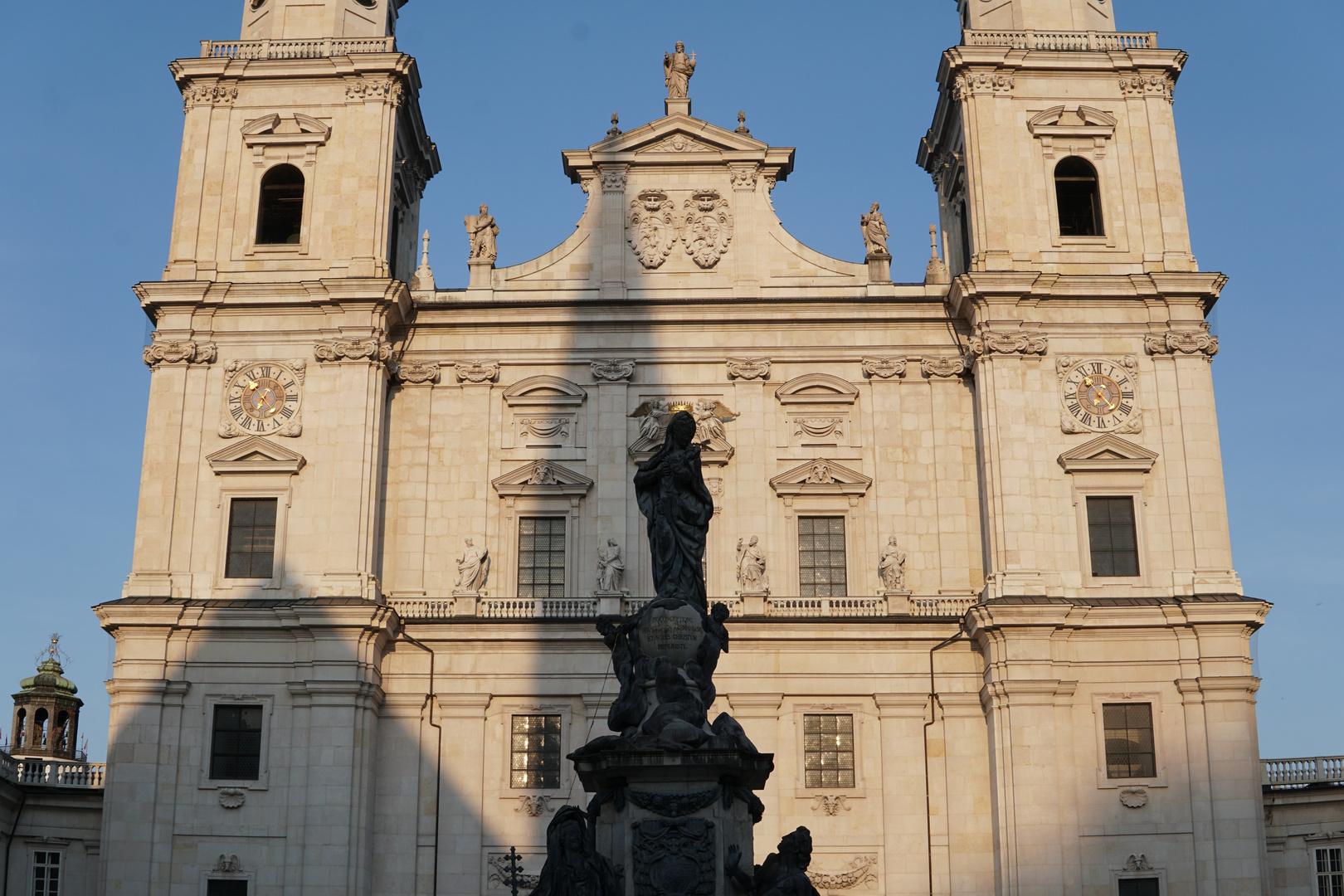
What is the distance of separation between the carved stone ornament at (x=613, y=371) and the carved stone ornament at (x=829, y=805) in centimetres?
955

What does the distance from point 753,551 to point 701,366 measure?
4378 mm

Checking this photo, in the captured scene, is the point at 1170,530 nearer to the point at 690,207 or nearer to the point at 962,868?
the point at 962,868

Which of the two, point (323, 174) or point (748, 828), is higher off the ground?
point (323, 174)

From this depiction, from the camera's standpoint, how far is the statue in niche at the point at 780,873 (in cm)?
1543

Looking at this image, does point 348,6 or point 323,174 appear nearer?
point 323,174

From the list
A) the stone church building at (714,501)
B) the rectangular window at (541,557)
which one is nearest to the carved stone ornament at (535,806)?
the stone church building at (714,501)

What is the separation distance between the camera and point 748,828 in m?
16.0

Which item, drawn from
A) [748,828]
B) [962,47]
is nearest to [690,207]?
[962,47]

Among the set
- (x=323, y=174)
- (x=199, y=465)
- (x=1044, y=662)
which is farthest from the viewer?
(x=323, y=174)

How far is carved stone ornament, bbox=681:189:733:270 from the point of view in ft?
112

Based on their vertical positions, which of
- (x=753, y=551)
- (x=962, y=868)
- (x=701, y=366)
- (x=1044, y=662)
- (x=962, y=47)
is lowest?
(x=962, y=868)

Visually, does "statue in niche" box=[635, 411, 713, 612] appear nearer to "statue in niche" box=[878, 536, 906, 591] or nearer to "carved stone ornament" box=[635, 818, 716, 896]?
"carved stone ornament" box=[635, 818, 716, 896]

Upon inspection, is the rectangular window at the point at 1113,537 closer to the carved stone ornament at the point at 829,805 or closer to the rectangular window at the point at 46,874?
the carved stone ornament at the point at 829,805

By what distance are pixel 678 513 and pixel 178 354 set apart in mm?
18492
